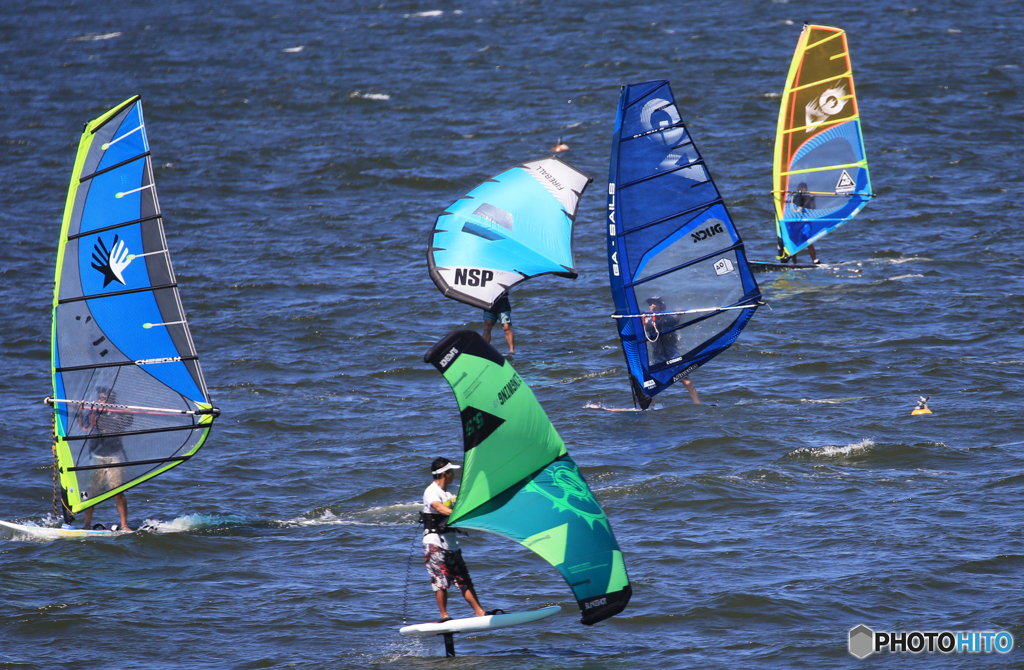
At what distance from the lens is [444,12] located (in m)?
53.8

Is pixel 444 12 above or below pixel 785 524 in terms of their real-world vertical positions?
above

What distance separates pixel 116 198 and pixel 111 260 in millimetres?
798

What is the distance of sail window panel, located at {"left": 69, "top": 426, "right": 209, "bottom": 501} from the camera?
14.1 m

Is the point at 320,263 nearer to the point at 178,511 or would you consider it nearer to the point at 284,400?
the point at 284,400

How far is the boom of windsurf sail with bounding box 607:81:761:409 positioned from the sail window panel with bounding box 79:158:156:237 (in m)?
6.91

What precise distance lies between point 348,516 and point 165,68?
1468 inches

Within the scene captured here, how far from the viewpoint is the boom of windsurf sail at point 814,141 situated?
24.2 meters

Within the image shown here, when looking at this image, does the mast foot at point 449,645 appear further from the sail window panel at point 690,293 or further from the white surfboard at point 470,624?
the sail window panel at point 690,293

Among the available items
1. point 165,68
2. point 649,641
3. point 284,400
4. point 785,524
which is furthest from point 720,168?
point 165,68

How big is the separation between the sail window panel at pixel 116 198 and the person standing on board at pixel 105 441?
2176mm

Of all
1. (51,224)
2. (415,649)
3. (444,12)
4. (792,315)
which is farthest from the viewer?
(444,12)

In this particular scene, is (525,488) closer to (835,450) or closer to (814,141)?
(835,450)

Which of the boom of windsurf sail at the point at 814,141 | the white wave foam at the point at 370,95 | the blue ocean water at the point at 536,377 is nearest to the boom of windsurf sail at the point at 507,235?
the blue ocean water at the point at 536,377

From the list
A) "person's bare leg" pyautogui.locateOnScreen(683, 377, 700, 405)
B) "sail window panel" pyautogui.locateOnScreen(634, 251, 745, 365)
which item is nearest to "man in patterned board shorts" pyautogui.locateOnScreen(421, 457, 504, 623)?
"sail window panel" pyautogui.locateOnScreen(634, 251, 745, 365)
